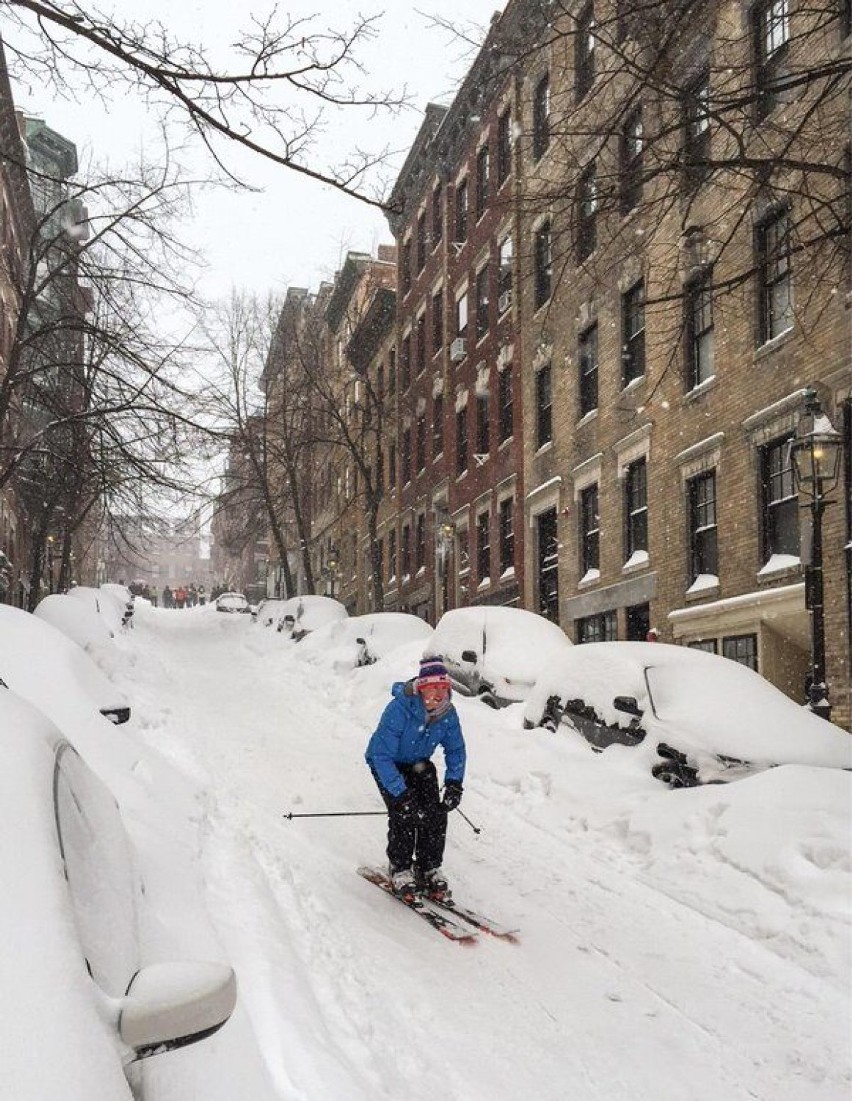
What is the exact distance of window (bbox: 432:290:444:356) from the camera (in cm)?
3216

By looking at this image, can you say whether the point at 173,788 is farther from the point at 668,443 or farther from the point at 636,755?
the point at 668,443

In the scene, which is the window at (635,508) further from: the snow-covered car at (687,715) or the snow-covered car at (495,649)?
the snow-covered car at (687,715)

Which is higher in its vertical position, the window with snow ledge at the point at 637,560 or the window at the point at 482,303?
the window at the point at 482,303

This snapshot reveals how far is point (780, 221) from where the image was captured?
14469 millimetres

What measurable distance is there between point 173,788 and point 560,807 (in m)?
3.62

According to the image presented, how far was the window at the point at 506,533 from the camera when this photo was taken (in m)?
26.0

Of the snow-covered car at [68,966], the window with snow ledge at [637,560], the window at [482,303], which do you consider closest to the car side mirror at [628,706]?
the snow-covered car at [68,966]

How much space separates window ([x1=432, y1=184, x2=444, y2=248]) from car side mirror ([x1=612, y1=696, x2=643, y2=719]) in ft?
83.3

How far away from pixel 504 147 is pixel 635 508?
41.6 ft

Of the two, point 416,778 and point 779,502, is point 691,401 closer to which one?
point 779,502

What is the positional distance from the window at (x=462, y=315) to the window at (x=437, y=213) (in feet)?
10.3

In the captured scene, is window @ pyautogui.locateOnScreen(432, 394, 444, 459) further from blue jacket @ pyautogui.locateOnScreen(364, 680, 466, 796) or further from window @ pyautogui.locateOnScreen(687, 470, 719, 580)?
blue jacket @ pyautogui.locateOnScreen(364, 680, 466, 796)

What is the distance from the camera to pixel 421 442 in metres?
34.2

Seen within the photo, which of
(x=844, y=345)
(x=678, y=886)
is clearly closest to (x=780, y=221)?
(x=844, y=345)
